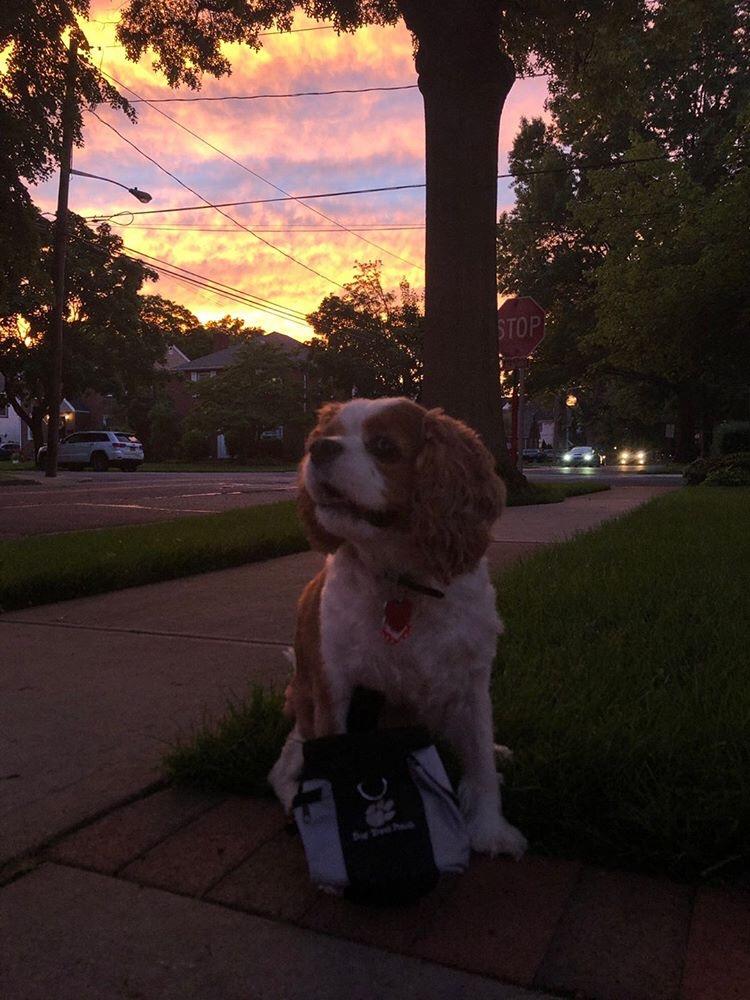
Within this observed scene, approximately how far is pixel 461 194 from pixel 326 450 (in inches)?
391

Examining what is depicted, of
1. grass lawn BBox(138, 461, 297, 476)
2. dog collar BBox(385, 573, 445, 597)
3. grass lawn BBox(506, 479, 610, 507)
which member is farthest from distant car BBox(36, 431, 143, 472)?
dog collar BBox(385, 573, 445, 597)

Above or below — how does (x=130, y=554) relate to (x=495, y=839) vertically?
above

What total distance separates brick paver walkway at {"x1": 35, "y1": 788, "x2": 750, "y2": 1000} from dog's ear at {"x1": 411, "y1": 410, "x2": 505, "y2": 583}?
79cm

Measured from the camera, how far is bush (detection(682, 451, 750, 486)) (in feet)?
60.8

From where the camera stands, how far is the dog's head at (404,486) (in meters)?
2.17

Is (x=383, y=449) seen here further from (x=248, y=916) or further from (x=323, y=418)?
(x=248, y=916)

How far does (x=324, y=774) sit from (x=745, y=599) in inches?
133

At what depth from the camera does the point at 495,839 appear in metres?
2.07

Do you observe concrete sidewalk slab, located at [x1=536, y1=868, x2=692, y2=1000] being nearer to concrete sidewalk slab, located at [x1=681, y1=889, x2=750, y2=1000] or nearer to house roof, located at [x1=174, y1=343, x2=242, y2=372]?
concrete sidewalk slab, located at [x1=681, y1=889, x2=750, y2=1000]

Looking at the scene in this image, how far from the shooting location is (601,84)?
14438 millimetres

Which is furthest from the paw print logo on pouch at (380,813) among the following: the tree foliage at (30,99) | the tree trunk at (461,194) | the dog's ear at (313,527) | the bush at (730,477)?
the bush at (730,477)

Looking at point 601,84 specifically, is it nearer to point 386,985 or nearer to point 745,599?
point 745,599

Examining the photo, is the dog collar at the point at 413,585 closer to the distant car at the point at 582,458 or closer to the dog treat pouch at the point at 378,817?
the dog treat pouch at the point at 378,817

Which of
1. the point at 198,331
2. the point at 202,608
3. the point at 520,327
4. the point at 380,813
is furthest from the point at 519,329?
the point at 198,331
